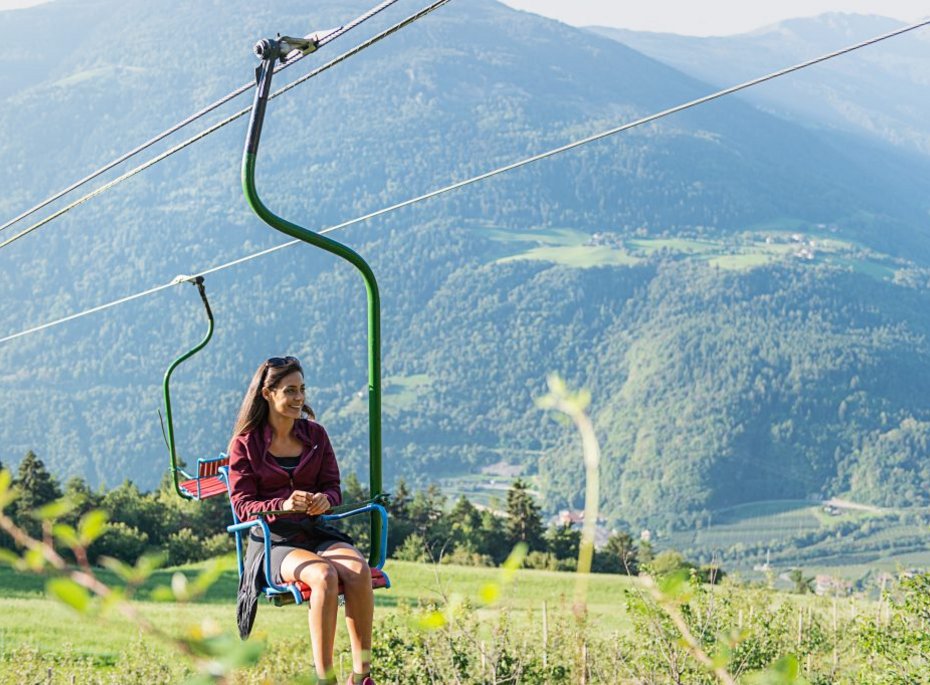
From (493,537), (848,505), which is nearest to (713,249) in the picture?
(848,505)

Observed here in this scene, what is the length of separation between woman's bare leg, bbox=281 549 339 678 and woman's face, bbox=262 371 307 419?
18.6 inches

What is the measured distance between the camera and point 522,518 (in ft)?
116

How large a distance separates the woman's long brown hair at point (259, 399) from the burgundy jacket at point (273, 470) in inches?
1.0

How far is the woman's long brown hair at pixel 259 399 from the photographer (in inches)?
155

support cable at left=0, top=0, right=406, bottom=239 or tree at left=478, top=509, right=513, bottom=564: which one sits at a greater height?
support cable at left=0, top=0, right=406, bottom=239

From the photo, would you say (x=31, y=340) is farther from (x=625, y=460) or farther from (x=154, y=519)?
(x=154, y=519)

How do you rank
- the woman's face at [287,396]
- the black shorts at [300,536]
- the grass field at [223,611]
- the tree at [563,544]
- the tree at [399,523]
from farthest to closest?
the tree at [563,544] < the tree at [399,523] < the grass field at [223,611] < the woman's face at [287,396] < the black shorts at [300,536]

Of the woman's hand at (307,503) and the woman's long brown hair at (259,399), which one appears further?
the woman's long brown hair at (259,399)

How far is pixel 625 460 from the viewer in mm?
122000

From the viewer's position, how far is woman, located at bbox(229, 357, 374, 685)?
358cm

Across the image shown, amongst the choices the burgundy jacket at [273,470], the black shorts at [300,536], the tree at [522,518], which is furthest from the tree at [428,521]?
the black shorts at [300,536]

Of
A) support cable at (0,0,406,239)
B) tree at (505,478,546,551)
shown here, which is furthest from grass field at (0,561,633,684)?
support cable at (0,0,406,239)

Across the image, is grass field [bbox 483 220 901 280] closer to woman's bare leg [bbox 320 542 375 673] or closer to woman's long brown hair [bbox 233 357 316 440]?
woman's long brown hair [bbox 233 357 316 440]

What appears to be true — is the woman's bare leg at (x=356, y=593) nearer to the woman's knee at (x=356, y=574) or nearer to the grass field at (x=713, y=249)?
the woman's knee at (x=356, y=574)
